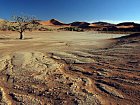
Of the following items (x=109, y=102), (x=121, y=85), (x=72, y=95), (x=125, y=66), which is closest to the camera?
(x=109, y=102)

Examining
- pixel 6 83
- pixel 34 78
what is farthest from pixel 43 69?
pixel 6 83

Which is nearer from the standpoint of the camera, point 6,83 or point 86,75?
point 6,83

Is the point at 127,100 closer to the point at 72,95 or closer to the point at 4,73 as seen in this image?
the point at 72,95

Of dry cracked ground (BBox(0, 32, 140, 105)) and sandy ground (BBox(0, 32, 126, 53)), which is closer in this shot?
dry cracked ground (BBox(0, 32, 140, 105))

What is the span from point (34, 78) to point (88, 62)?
4040 millimetres

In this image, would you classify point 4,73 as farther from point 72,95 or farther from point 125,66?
point 125,66

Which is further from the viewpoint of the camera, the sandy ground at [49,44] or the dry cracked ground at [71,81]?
the sandy ground at [49,44]

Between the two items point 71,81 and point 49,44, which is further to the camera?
point 49,44

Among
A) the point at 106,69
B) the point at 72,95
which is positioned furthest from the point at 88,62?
the point at 72,95

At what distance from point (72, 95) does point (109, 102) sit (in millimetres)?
1208

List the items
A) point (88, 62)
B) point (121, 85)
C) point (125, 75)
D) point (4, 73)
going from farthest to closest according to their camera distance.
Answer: point (88, 62), point (4, 73), point (125, 75), point (121, 85)

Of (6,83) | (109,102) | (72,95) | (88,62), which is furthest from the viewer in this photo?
Answer: (88,62)

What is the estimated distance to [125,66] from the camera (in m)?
12.5

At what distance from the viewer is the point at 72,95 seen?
27.7 ft
